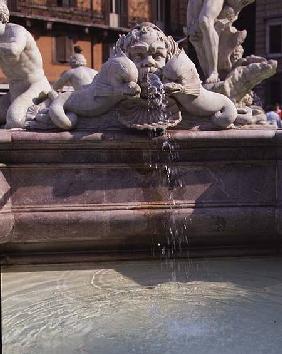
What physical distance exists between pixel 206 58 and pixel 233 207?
3.99 m

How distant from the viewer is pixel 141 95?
4.02 metres

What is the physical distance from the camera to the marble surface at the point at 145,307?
294 cm

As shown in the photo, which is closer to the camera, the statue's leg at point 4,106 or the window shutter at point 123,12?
the statue's leg at point 4,106

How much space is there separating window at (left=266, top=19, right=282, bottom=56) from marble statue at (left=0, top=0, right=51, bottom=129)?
28123 mm

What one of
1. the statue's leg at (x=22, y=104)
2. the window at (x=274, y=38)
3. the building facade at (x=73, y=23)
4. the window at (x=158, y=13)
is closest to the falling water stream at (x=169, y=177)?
the statue's leg at (x=22, y=104)

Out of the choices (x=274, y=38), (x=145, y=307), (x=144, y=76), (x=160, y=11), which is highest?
(x=160, y=11)

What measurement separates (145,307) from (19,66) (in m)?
2.61

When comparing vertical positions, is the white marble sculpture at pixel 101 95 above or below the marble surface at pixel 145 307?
above

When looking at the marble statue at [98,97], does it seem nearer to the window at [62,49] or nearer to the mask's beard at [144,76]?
the mask's beard at [144,76]

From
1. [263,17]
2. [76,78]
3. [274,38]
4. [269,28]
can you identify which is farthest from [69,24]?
[76,78]

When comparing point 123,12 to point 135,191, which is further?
point 123,12

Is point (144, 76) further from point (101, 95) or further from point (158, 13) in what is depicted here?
point (158, 13)

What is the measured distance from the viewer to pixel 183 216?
417 cm

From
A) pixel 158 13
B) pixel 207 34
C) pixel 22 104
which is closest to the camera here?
pixel 22 104
